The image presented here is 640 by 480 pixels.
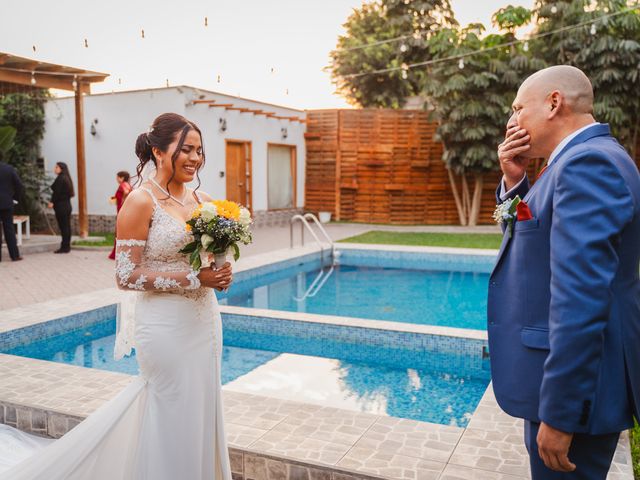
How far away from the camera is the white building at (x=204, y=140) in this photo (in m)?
14.4

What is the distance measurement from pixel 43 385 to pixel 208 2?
983 cm

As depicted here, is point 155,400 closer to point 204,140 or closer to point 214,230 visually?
point 214,230

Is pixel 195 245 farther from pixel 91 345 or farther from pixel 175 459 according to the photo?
pixel 91 345

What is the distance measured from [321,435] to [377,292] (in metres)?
5.99

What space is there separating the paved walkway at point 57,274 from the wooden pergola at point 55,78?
5.90 ft

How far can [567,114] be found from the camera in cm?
164

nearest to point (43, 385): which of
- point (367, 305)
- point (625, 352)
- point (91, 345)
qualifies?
point (91, 345)

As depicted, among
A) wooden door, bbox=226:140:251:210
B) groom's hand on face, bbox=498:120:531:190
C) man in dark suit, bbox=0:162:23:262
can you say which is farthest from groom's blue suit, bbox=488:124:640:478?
wooden door, bbox=226:140:251:210

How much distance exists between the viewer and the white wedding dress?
8.30ft

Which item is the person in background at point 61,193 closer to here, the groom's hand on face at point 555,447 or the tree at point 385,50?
the groom's hand on face at point 555,447

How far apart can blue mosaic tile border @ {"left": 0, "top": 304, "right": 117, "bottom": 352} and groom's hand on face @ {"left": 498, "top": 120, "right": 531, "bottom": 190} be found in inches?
202

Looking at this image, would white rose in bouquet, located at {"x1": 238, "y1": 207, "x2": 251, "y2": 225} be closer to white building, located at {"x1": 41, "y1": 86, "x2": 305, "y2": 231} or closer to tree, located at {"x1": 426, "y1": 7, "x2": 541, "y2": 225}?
white building, located at {"x1": 41, "y1": 86, "x2": 305, "y2": 231}

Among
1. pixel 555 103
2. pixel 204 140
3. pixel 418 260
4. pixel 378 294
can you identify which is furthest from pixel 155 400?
pixel 204 140

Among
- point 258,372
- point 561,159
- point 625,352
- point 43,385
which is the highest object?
point 561,159
